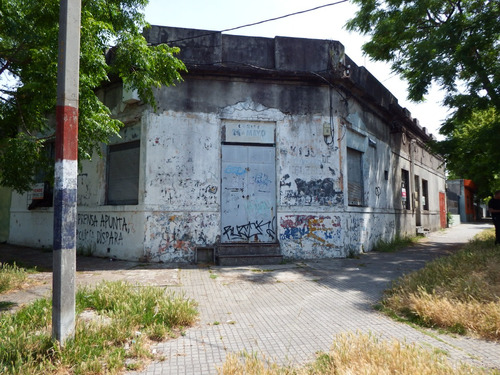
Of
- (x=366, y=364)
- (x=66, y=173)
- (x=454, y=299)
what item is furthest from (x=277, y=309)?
(x=66, y=173)

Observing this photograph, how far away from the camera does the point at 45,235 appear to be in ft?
39.1

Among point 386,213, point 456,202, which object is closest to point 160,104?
point 386,213

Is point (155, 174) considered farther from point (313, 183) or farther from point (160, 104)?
point (313, 183)

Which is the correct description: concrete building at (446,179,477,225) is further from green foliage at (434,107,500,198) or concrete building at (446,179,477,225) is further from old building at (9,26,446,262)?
old building at (9,26,446,262)

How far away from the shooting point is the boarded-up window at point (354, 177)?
10695mm

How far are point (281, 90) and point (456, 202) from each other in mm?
34739

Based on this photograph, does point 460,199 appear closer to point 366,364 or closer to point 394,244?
point 394,244

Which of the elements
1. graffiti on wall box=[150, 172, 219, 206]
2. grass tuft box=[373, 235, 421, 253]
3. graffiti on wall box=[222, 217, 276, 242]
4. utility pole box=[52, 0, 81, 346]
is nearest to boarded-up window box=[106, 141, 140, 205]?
graffiti on wall box=[150, 172, 219, 206]

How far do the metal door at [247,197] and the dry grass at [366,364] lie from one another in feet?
19.2

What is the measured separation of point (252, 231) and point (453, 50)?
8.50 metres

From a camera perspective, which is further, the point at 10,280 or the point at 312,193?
the point at 312,193

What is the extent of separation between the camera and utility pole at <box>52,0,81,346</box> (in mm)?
3404

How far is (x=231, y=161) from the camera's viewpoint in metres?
9.23

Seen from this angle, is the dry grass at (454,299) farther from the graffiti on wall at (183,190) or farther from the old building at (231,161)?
the graffiti on wall at (183,190)
